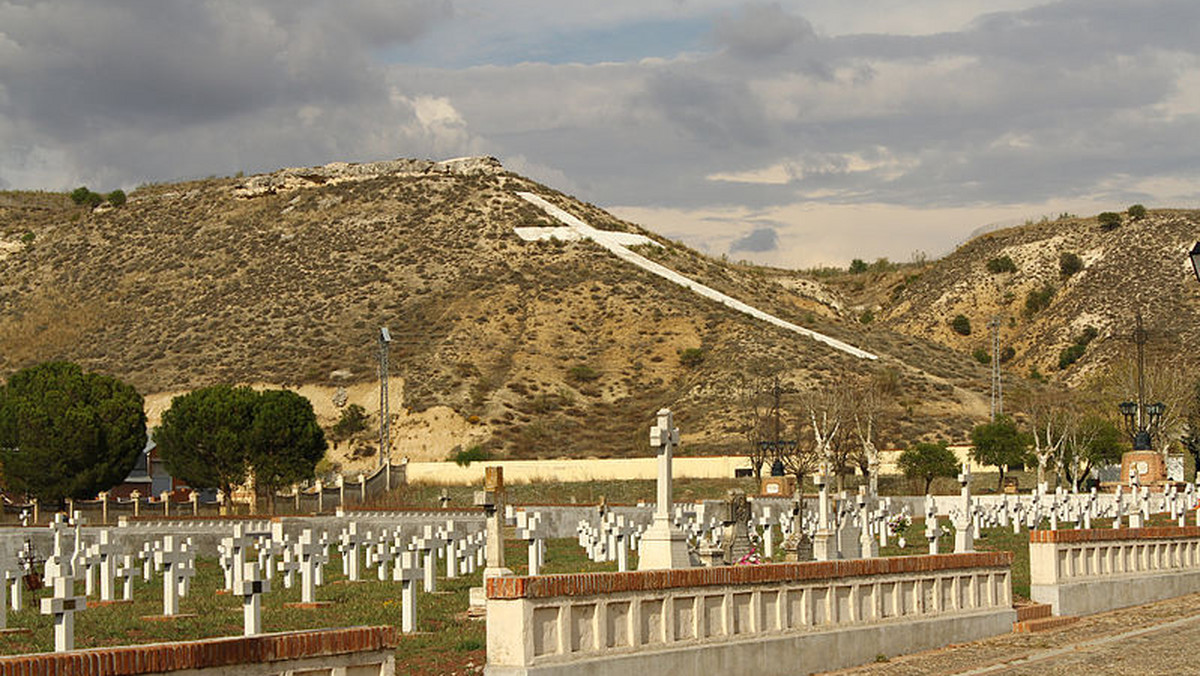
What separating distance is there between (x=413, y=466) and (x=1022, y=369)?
182 ft

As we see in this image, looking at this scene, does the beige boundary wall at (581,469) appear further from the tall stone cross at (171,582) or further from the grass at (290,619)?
the tall stone cross at (171,582)

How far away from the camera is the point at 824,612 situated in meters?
15.6

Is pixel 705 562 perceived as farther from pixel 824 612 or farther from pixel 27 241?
pixel 27 241

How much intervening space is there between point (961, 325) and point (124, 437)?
248 feet

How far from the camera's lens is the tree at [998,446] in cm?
6475

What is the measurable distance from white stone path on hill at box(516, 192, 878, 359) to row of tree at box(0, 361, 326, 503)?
39.9m

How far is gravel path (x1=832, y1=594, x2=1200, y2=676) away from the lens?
1543 centimetres

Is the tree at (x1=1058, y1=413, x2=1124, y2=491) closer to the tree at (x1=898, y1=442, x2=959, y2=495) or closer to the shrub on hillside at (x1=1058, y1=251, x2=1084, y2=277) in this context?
the tree at (x1=898, y1=442, x2=959, y2=495)

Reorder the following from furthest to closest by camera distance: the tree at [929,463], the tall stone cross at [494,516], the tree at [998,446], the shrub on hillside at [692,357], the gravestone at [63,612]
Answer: the shrub on hillside at [692,357], the tree at [998,446], the tree at [929,463], the tall stone cross at [494,516], the gravestone at [63,612]

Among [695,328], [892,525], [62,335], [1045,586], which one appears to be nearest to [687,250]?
[695,328]

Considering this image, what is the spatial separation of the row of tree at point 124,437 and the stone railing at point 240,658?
48.4m

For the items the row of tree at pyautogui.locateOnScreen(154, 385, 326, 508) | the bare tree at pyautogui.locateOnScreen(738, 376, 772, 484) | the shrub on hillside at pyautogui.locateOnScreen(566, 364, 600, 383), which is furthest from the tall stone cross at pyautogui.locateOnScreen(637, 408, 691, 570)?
the shrub on hillside at pyautogui.locateOnScreen(566, 364, 600, 383)

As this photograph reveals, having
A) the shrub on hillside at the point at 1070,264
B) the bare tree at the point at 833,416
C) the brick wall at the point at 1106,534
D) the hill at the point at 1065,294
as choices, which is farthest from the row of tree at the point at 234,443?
the shrub on hillside at the point at 1070,264

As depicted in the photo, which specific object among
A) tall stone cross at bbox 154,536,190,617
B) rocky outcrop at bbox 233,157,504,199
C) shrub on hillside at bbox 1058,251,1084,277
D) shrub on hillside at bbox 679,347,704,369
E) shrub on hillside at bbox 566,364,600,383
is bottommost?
tall stone cross at bbox 154,536,190,617
